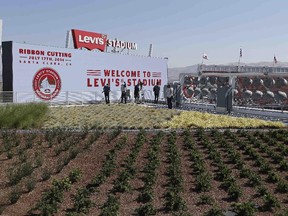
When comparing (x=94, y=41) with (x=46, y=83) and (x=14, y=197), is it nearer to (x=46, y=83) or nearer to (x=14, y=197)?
(x=46, y=83)

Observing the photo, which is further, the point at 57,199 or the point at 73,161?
the point at 73,161

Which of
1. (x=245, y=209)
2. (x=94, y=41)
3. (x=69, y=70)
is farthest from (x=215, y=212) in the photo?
(x=94, y=41)

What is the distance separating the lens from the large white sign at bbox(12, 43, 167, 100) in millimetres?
30677

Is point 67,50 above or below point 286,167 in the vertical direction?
above

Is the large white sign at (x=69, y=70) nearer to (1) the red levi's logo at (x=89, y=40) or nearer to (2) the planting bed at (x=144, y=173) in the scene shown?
(1) the red levi's logo at (x=89, y=40)

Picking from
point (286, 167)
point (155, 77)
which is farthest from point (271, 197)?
point (155, 77)

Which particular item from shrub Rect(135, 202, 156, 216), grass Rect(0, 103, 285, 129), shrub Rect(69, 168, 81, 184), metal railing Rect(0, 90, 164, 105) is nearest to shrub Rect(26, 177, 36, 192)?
shrub Rect(69, 168, 81, 184)

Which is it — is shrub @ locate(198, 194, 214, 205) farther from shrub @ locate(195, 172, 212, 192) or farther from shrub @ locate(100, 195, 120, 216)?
shrub @ locate(100, 195, 120, 216)

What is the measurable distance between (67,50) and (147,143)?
22629mm

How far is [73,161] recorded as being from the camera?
36.5ft

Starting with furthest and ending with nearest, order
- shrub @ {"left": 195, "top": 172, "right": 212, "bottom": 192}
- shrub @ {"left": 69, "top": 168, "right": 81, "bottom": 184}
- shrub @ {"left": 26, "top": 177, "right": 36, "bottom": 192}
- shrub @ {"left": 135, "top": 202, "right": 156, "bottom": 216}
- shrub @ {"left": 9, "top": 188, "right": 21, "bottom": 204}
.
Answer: shrub @ {"left": 69, "top": 168, "right": 81, "bottom": 184}, shrub @ {"left": 195, "top": 172, "right": 212, "bottom": 192}, shrub @ {"left": 26, "top": 177, "right": 36, "bottom": 192}, shrub @ {"left": 9, "top": 188, "right": 21, "bottom": 204}, shrub @ {"left": 135, "top": 202, "right": 156, "bottom": 216}

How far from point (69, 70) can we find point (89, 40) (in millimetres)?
5785

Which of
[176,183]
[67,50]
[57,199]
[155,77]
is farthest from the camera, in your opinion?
[155,77]

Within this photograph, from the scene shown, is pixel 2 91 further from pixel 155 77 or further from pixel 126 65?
pixel 155 77
